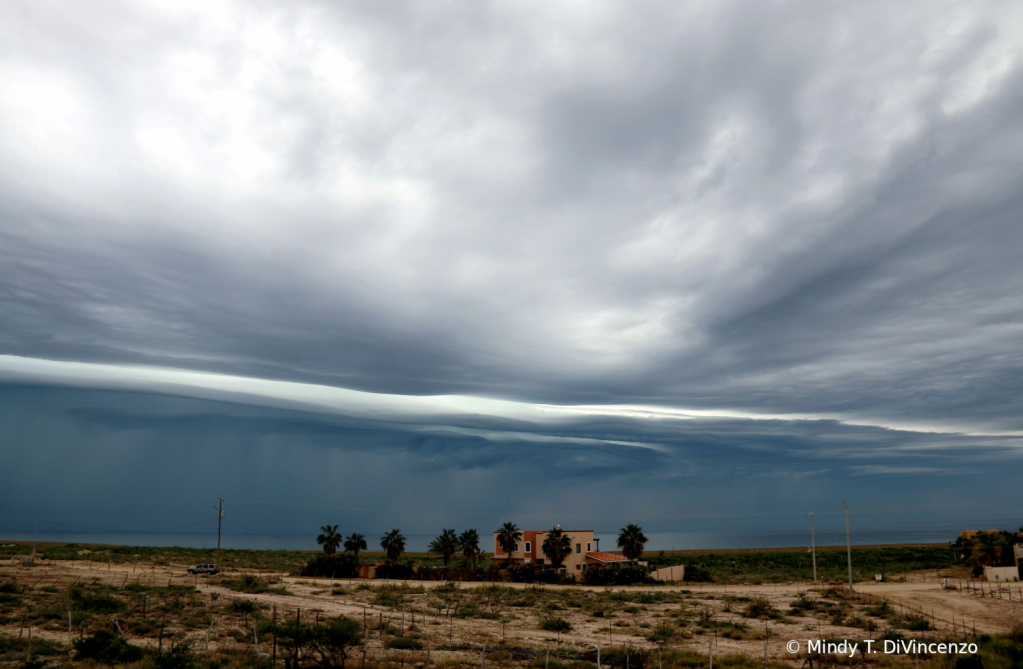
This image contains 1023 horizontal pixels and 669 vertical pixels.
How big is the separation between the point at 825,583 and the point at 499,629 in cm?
4925

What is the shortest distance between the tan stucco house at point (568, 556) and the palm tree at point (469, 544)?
4.83 meters

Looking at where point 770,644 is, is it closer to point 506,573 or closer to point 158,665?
point 158,665

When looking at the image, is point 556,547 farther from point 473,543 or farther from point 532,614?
point 532,614

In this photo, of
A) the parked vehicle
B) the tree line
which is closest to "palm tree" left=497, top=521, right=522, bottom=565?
the tree line

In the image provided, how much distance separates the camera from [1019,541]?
74.1 meters

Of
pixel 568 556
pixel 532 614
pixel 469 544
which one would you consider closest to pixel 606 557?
pixel 568 556

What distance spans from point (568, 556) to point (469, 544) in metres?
14.0

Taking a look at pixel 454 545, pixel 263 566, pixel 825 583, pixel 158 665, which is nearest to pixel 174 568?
pixel 263 566

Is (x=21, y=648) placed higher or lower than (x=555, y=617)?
higher

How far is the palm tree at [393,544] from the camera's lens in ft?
254

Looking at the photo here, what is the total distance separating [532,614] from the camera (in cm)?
4391

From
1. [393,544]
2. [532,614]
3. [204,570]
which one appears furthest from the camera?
[393,544]

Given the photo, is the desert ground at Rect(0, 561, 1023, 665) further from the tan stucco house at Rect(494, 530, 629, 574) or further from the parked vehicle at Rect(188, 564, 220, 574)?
the tan stucco house at Rect(494, 530, 629, 574)

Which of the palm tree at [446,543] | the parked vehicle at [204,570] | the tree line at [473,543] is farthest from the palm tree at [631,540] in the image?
the parked vehicle at [204,570]
